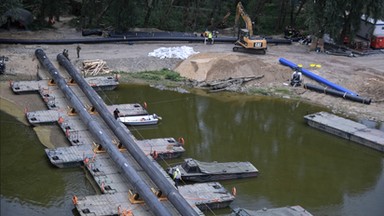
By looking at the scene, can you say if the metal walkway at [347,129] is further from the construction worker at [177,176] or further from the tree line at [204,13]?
A: the tree line at [204,13]

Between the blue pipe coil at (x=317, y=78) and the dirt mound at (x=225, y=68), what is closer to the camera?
the blue pipe coil at (x=317, y=78)

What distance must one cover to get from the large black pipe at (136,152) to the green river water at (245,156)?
229 centimetres

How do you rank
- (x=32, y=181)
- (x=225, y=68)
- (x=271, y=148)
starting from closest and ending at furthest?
(x=32, y=181), (x=271, y=148), (x=225, y=68)

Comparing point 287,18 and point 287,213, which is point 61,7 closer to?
point 287,18

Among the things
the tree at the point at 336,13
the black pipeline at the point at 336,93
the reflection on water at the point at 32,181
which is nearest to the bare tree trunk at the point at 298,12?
the tree at the point at 336,13

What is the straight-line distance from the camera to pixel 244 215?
87.2 feet

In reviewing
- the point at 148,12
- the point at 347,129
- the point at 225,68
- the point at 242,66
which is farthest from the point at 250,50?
the point at 347,129

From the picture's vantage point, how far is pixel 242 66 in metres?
48.5

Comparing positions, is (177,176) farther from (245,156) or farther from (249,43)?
(249,43)

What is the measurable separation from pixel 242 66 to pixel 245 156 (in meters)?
15.1

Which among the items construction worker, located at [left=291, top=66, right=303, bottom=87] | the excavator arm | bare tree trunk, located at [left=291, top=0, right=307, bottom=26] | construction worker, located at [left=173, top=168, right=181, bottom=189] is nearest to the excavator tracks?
the excavator arm

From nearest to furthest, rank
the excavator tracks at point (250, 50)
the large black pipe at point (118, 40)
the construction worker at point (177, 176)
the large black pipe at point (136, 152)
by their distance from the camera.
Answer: the large black pipe at point (136, 152)
the construction worker at point (177, 176)
the large black pipe at point (118, 40)
the excavator tracks at point (250, 50)

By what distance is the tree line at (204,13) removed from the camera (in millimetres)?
53347

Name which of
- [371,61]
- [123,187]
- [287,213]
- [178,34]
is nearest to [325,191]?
[287,213]
